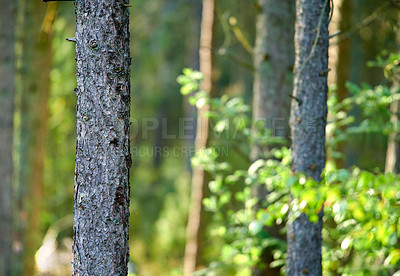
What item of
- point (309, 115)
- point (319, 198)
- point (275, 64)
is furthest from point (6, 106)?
point (319, 198)

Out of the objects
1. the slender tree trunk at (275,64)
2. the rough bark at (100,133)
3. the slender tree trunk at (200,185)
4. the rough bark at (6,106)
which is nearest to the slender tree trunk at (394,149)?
the slender tree trunk at (275,64)

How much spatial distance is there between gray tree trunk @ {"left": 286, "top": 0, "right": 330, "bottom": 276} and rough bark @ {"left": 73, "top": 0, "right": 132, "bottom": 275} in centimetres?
142

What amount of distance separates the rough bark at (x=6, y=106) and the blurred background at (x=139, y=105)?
82 millimetres

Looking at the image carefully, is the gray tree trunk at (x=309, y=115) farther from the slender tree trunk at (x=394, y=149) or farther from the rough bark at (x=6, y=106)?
the rough bark at (x=6, y=106)

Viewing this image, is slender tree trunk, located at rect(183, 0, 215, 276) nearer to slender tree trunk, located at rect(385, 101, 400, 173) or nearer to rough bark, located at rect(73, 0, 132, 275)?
slender tree trunk, located at rect(385, 101, 400, 173)

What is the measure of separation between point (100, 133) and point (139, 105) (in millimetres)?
15692

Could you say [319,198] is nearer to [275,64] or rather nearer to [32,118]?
[275,64]

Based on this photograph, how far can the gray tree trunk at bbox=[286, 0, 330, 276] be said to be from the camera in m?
3.06

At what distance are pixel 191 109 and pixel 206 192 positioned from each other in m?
7.97

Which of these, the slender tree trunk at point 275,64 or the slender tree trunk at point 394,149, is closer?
the slender tree trunk at point 275,64

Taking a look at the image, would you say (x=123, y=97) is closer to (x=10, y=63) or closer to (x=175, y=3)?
(x=10, y=63)

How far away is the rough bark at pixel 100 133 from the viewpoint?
236cm

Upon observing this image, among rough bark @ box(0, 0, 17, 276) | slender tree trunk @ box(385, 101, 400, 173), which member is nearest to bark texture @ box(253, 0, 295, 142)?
slender tree trunk @ box(385, 101, 400, 173)

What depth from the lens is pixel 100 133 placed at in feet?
7.82
